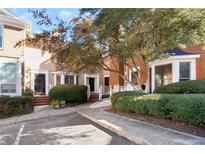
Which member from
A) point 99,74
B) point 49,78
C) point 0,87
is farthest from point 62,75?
point 0,87

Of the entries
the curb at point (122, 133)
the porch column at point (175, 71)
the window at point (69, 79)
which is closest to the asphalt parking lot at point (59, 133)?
the curb at point (122, 133)

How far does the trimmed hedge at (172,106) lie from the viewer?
22.7 feet

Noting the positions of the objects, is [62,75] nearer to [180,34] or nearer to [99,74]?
[99,74]

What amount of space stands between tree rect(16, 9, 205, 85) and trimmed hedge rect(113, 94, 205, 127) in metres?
1.05

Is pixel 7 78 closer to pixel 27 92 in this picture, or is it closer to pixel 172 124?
pixel 27 92

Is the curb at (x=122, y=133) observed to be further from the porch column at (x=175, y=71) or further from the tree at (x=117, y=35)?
the porch column at (x=175, y=71)

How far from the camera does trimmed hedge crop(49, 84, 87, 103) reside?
909cm

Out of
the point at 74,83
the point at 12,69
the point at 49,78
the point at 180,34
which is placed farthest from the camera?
the point at 12,69

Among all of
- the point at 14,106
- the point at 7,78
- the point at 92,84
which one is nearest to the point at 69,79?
the point at 92,84

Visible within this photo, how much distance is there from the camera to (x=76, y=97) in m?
9.38

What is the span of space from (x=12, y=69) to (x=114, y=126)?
482 centimetres

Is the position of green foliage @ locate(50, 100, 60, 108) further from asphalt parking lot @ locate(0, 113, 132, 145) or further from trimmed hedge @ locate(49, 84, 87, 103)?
asphalt parking lot @ locate(0, 113, 132, 145)

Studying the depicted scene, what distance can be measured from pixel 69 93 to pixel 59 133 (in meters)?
2.25
